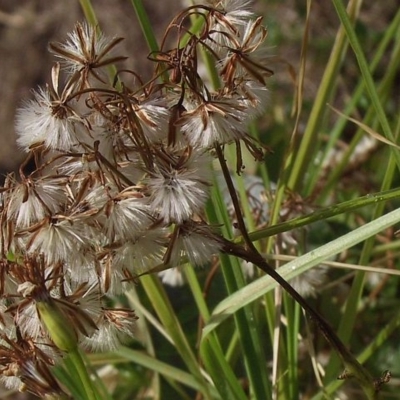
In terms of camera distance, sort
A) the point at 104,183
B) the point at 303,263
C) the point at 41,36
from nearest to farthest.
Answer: the point at 104,183, the point at 303,263, the point at 41,36

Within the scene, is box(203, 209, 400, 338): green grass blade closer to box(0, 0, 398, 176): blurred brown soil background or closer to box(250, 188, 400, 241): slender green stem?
box(250, 188, 400, 241): slender green stem

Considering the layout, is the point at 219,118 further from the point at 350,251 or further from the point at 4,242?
the point at 350,251

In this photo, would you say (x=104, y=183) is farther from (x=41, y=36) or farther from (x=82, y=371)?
(x=41, y=36)

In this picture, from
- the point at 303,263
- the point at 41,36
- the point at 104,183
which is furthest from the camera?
the point at 41,36

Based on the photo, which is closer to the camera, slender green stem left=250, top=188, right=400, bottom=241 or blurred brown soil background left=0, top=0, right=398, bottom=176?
slender green stem left=250, top=188, right=400, bottom=241

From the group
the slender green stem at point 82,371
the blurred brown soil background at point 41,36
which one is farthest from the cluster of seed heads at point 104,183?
the blurred brown soil background at point 41,36

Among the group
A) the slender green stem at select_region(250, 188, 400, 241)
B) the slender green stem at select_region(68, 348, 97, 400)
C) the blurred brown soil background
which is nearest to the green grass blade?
the slender green stem at select_region(250, 188, 400, 241)

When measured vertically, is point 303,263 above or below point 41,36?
below

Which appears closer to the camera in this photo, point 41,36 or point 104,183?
point 104,183

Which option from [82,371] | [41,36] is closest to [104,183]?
[82,371]

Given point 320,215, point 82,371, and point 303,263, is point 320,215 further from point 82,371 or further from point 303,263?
point 82,371

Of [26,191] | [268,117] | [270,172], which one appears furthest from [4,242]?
[268,117]
